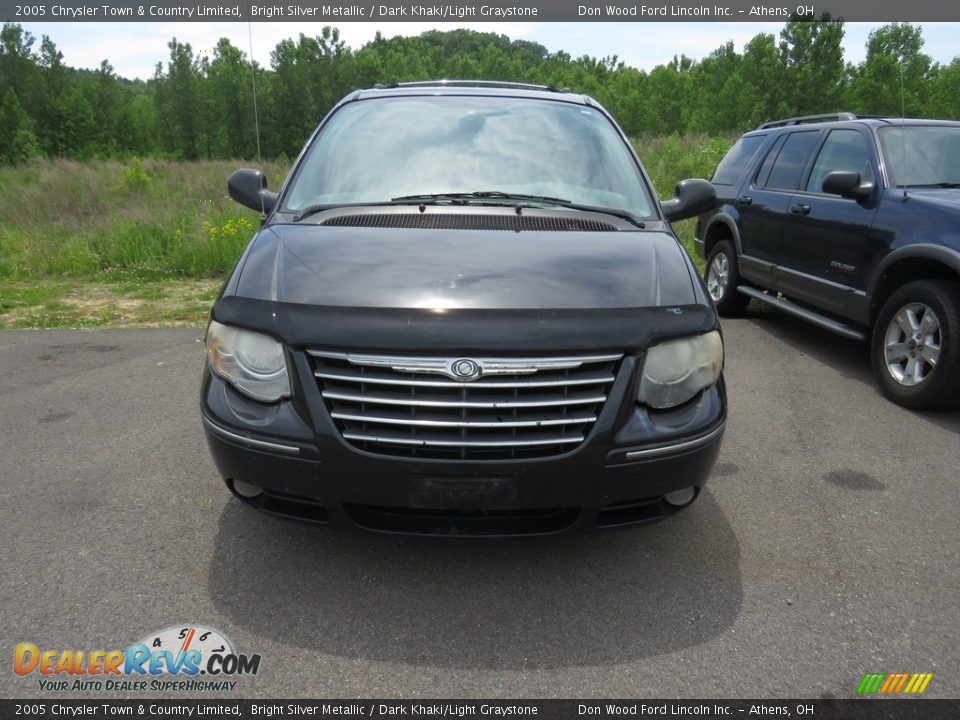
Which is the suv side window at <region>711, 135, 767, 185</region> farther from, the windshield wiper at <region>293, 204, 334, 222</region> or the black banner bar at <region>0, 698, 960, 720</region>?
the black banner bar at <region>0, 698, 960, 720</region>

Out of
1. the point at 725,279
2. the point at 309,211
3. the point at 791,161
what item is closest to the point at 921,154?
the point at 791,161

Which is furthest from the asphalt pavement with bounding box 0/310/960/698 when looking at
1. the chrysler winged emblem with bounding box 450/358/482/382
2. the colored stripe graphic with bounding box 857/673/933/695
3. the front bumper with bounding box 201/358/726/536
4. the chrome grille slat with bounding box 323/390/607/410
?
the chrysler winged emblem with bounding box 450/358/482/382

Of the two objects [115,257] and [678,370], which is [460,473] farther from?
[115,257]

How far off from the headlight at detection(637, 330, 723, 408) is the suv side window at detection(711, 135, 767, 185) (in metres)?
5.62

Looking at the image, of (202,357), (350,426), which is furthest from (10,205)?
(350,426)

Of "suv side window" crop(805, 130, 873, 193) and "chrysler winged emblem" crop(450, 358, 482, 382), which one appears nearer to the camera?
"chrysler winged emblem" crop(450, 358, 482, 382)

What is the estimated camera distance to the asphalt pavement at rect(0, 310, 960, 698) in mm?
2332

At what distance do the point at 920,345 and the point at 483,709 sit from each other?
4108 millimetres

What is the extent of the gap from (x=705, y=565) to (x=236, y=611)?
1.79 meters

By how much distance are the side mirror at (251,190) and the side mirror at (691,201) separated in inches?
83.8

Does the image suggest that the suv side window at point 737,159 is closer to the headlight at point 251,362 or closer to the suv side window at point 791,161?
the suv side window at point 791,161

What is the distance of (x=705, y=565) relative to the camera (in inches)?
116

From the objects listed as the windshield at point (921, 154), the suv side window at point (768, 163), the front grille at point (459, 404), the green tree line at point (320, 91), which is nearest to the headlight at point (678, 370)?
the front grille at point (459, 404)

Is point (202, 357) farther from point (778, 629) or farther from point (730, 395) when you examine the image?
point (778, 629)
